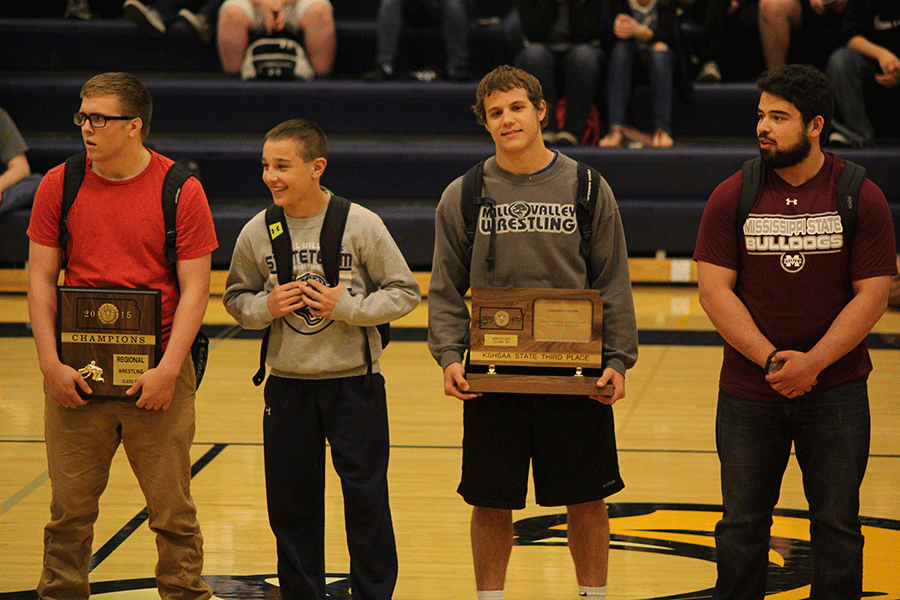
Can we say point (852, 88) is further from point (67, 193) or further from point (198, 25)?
point (67, 193)

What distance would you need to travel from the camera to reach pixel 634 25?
809 cm

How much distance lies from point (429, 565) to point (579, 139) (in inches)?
214

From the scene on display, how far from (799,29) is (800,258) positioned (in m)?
6.58

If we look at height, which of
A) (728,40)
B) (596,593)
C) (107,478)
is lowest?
(596,593)

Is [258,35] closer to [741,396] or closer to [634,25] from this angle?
[634,25]

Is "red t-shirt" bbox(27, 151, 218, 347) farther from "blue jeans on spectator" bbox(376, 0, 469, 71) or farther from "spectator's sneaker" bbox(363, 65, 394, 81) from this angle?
"spectator's sneaker" bbox(363, 65, 394, 81)

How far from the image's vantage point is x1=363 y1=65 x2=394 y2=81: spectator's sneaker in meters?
8.83

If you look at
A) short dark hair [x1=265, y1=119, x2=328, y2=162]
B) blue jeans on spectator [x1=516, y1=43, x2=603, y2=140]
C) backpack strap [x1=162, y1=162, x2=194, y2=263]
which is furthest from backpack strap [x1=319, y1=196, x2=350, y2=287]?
blue jeans on spectator [x1=516, y1=43, x2=603, y2=140]

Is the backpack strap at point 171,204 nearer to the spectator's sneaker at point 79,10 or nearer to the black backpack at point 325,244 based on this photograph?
the black backpack at point 325,244

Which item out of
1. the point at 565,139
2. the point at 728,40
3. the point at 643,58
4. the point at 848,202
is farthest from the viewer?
the point at 728,40

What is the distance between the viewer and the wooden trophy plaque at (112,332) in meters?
2.77

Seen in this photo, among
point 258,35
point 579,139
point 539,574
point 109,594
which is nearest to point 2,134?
point 258,35

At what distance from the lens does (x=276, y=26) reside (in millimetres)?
8570

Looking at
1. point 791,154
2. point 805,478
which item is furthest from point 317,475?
point 791,154
